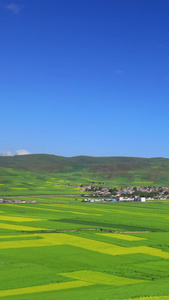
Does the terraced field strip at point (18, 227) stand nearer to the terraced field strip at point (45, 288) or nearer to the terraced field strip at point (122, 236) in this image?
the terraced field strip at point (122, 236)

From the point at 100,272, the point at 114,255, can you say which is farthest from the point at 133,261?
the point at 100,272

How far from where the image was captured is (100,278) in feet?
151

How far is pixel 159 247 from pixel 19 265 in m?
25.9

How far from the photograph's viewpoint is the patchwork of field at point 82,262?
132 ft

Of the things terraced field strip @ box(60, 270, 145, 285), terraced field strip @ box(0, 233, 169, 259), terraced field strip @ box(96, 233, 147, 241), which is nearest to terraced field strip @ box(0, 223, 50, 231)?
terraced field strip @ box(0, 233, 169, 259)

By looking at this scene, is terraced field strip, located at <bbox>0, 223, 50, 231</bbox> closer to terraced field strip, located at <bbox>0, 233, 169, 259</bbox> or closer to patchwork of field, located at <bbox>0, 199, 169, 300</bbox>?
patchwork of field, located at <bbox>0, 199, 169, 300</bbox>

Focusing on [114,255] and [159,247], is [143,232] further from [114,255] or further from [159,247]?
[114,255]

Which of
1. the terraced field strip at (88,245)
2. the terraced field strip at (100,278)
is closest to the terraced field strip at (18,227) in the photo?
the terraced field strip at (88,245)

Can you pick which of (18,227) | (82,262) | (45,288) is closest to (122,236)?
(18,227)

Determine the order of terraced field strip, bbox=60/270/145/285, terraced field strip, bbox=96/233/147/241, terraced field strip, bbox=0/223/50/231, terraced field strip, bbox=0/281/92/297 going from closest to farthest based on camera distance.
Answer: terraced field strip, bbox=0/281/92/297, terraced field strip, bbox=60/270/145/285, terraced field strip, bbox=96/233/147/241, terraced field strip, bbox=0/223/50/231

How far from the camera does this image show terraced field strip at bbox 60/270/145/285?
4456 cm

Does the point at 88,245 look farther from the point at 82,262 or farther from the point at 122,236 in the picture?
the point at 122,236

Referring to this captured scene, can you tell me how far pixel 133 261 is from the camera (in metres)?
55.2

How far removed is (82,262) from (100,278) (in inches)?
311
